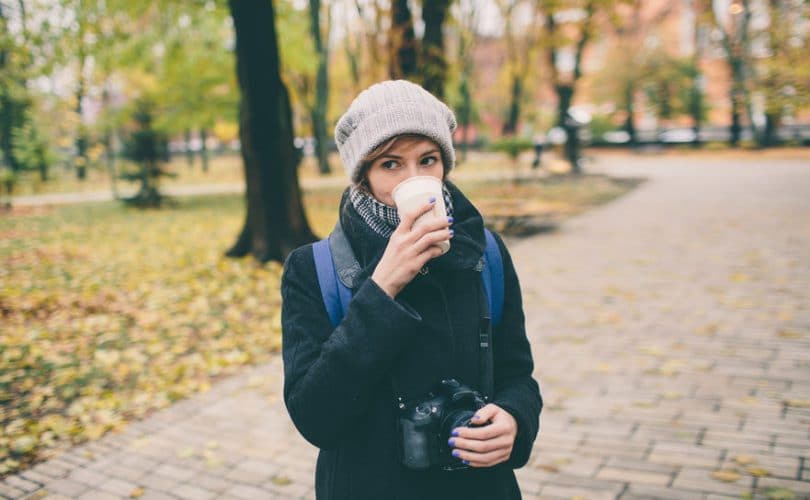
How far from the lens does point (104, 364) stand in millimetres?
5863

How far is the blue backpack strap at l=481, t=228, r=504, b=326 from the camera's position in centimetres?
176

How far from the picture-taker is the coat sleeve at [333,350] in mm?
1454

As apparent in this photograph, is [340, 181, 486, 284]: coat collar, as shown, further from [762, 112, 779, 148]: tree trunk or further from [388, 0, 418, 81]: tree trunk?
[762, 112, 779, 148]: tree trunk

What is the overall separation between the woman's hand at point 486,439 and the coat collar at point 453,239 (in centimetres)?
35

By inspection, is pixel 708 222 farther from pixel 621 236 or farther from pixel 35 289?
pixel 35 289

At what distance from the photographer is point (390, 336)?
1.45m

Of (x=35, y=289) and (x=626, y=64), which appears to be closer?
(x=35, y=289)

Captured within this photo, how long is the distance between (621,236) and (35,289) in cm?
941

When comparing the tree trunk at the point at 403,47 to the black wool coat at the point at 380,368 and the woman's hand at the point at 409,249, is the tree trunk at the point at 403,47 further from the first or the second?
the woman's hand at the point at 409,249

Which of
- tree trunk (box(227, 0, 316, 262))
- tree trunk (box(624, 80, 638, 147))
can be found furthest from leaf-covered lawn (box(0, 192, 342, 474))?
tree trunk (box(624, 80, 638, 147))

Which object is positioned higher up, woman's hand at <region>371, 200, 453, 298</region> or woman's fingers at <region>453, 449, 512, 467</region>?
woman's hand at <region>371, 200, 453, 298</region>

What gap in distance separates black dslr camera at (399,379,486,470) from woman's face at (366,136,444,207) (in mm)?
477

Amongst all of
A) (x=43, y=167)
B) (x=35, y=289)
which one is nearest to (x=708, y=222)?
(x=35, y=289)

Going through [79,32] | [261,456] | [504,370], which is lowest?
[261,456]
